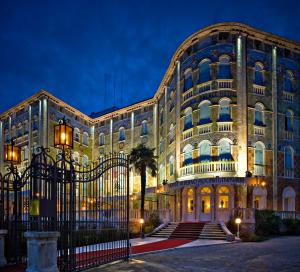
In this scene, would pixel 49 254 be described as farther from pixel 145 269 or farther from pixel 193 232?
pixel 193 232

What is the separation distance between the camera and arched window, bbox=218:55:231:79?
32.3 meters

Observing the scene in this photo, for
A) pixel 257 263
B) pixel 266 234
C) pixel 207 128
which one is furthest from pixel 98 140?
pixel 257 263

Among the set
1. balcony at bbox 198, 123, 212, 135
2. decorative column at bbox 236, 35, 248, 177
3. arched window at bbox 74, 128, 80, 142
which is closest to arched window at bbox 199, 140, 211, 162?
balcony at bbox 198, 123, 212, 135

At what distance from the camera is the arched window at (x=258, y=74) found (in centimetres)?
3291

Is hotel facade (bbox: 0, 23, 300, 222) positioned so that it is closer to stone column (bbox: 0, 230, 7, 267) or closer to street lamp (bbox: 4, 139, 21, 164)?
street lamp (bbox: 4, 139, 21, 164)

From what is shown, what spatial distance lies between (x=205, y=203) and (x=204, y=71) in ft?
36.7

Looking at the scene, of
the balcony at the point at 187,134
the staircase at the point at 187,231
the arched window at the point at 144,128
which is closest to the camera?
the staircase at the point at 187,231

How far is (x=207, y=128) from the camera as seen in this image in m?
32.1

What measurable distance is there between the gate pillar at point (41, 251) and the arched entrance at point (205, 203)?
2221 cm

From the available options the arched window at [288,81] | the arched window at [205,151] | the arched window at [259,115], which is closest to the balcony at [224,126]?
the arched window at [205,151]

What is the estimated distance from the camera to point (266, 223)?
86.9 ft

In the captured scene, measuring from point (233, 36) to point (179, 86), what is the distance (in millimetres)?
6727

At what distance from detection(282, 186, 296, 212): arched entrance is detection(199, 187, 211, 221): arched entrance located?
630 centimetres

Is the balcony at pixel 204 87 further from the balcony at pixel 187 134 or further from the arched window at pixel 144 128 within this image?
the arched window at pixel 144 128
